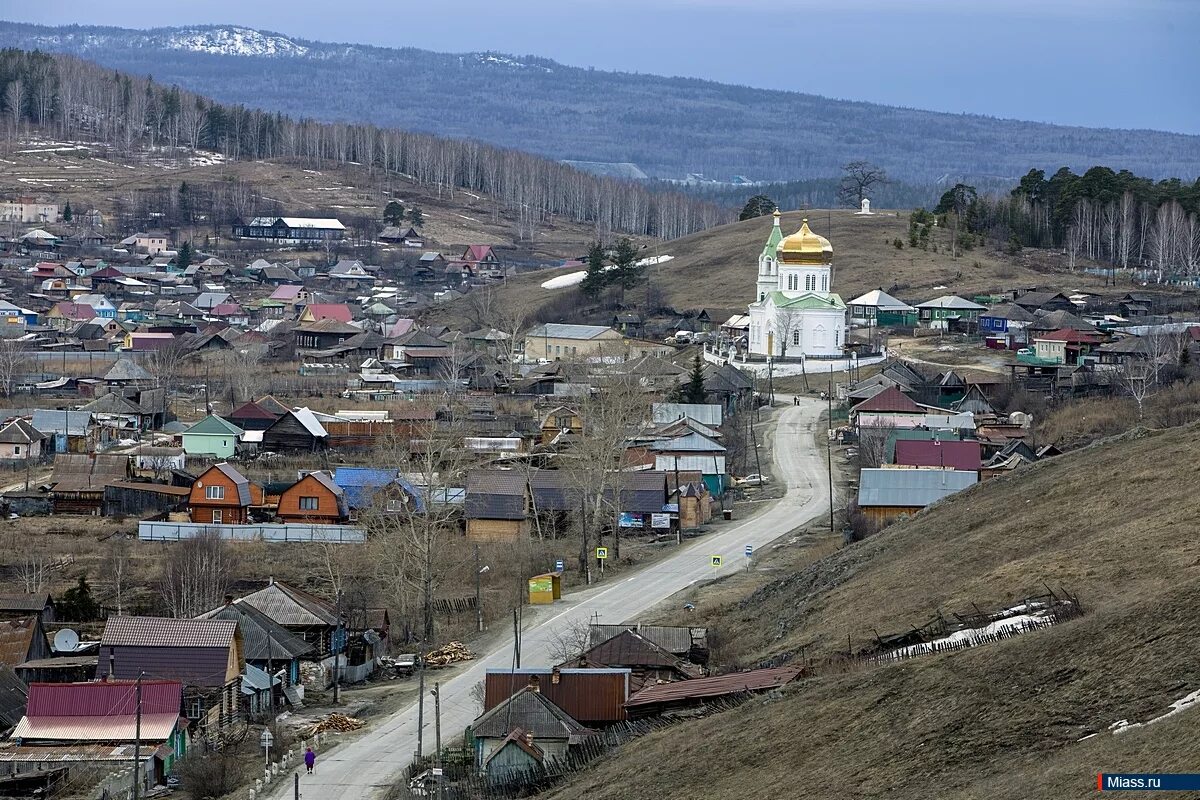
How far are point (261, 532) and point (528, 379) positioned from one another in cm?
2375

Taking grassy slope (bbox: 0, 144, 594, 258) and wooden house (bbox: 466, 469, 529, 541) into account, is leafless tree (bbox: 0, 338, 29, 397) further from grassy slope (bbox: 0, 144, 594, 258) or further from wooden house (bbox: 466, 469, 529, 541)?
grassy slope (bbox: 0, 144, 594, 258)

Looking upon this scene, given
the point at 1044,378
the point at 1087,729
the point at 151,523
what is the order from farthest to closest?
the point at 1044,378 < the point at 151,523 < the point at 1087,729

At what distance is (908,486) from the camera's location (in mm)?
40562

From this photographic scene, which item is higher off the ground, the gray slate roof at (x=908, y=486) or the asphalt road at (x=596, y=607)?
the gray slate roof at (x=908, y=486)

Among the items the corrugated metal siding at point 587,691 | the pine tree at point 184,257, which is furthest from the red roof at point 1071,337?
the pine tree at point 184,257

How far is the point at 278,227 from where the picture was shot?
115375mm

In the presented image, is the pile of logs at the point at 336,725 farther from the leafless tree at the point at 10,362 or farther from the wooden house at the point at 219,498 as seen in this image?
the leafless tree at the point at 10,362

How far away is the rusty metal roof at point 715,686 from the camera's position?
882 inches

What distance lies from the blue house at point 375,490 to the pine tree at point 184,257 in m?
59.9

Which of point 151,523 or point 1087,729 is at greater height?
point 1087,729

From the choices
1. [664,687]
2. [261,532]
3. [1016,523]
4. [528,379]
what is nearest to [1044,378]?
[528,379]

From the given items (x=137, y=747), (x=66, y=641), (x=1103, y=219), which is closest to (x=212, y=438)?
(x=66, y=641)

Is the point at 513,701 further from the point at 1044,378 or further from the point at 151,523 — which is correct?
the point at 1044,378

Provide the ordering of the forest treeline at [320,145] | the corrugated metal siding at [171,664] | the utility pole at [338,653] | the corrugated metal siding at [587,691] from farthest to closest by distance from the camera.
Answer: the forest treeline at [320,145], the utility pole at [338,653], the corrugated metal siding at [171,664], the corrugated metal siding at [587,691]
